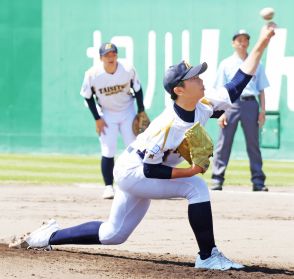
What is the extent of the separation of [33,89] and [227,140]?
4.72m

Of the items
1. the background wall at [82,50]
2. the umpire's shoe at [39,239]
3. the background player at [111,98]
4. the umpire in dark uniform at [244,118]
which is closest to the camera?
the umpire's shoe at [39,239]

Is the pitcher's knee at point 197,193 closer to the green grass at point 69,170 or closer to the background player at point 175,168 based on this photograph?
the background player at point 175,168

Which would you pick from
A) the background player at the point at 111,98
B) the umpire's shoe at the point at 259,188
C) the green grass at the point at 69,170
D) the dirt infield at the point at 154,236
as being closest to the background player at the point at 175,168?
the dirt infield at the point at 154,236

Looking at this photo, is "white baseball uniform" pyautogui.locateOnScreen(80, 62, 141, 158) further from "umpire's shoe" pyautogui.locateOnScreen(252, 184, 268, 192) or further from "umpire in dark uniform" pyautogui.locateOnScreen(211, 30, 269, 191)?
"umpire's shoe" pyautogui.locateOnScreen(252, 184, 268, 192)

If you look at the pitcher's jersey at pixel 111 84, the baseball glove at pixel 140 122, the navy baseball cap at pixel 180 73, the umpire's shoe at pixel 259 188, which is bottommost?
the umpire's shoe at pixel 259 188

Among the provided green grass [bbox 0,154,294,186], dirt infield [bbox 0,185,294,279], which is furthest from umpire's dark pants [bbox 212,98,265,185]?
green grass [bbox 0,154,294,186]

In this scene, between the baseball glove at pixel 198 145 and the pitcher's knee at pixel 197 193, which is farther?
the pitcher's knee at pixel 197 193

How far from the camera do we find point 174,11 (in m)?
14.7

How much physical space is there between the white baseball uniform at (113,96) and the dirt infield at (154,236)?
2.13 ft

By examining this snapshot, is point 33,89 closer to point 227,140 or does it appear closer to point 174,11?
point 174,11

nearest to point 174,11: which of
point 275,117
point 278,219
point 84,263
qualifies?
point 275,117

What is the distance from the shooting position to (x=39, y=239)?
23.0ft

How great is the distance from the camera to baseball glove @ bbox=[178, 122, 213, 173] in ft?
20.4

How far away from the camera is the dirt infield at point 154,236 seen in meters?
6.31
